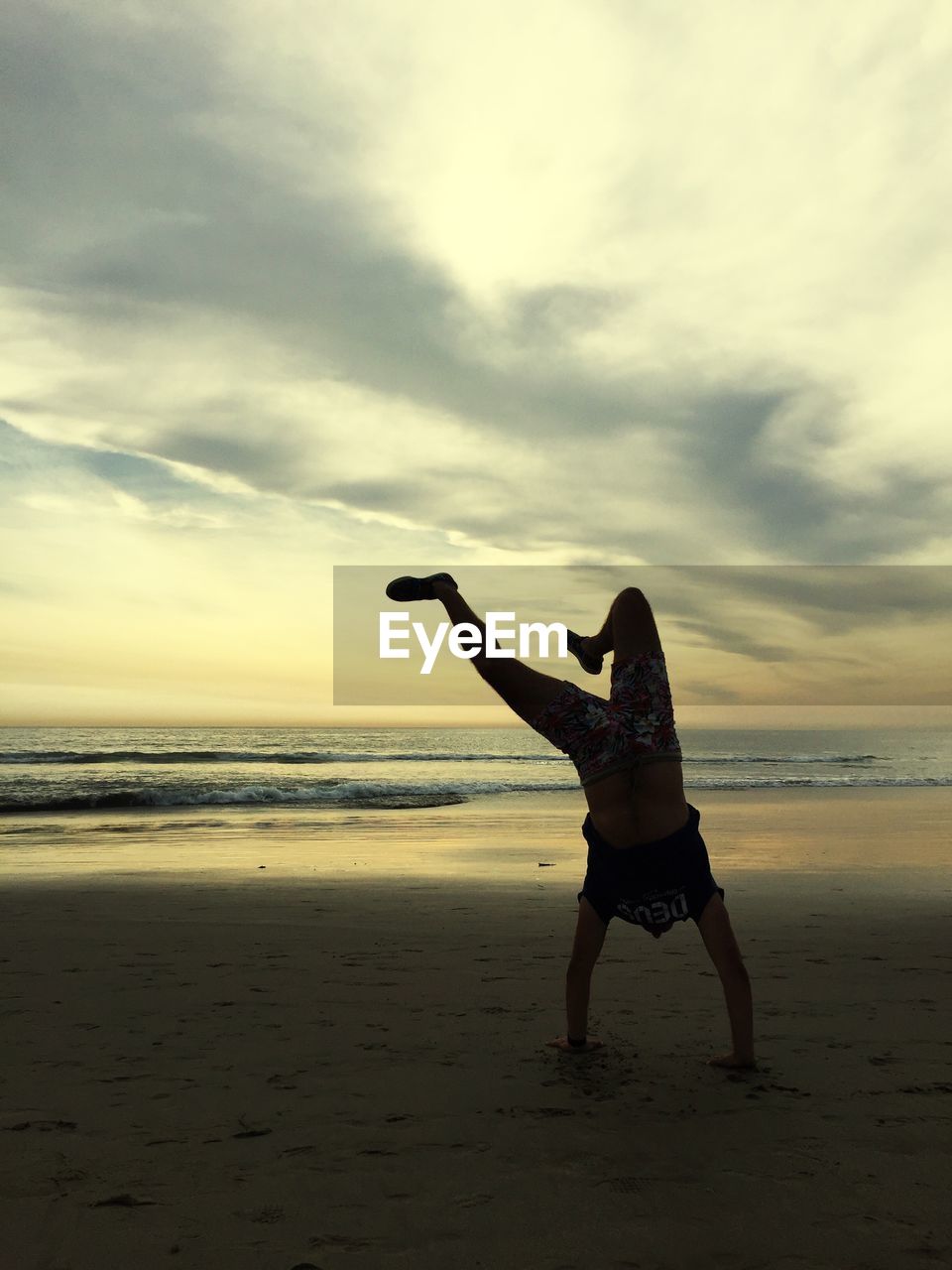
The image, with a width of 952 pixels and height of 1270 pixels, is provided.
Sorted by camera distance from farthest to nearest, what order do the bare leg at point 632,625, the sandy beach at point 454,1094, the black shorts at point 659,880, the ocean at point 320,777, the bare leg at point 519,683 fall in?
1. the ocean at point 320,777
2. the bare leg at point 632,625
3. the bare leg at point 519,683
4. the black shorts at point 659,880
5. the sandy beach at point 454,1094

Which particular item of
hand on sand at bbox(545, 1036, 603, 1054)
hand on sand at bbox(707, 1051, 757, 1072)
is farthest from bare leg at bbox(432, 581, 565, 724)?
hand on sand at bbox(707, 1051, 757, 1072)

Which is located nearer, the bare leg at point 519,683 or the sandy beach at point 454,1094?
the sandy beach at point 454,1094

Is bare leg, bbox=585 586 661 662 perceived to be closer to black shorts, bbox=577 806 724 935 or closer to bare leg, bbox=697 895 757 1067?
black shorts, bbox=577 806 724 935

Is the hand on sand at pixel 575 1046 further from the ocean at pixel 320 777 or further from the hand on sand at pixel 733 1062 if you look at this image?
the ocean at pixel 320 777

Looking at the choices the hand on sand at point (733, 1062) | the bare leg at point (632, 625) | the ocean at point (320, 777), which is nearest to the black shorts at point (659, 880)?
the hand on sand at point (733, 1062)

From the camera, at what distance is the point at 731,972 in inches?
165

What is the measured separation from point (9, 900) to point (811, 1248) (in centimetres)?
865

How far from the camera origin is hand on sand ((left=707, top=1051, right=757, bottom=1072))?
14.1ft

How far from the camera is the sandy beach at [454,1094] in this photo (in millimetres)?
2904

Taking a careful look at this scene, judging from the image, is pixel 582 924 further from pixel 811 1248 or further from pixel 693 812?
pixel 811 1248

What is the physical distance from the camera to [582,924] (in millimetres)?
4457

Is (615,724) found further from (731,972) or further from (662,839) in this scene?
(731,972)

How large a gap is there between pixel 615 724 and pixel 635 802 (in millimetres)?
366

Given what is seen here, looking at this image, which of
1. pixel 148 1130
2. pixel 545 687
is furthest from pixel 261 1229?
pixel 545 687
